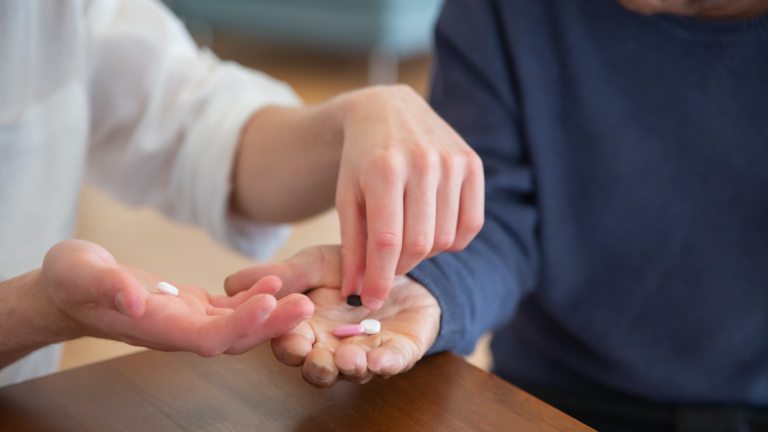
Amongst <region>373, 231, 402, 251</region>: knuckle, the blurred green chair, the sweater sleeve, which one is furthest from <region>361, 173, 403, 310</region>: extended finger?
the blurred green chair

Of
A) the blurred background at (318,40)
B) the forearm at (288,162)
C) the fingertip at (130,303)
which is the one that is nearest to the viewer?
the fingertip at (130,303)

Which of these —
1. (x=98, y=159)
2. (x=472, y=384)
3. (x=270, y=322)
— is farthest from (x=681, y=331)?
(x=98, y=159)

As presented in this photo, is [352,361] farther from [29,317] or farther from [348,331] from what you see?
[29,317]

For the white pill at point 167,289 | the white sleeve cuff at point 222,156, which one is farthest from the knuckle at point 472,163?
the white sleeve cuff at point 222,156

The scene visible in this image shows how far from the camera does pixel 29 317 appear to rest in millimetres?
520

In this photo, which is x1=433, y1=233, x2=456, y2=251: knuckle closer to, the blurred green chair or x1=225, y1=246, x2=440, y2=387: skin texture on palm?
x1=225, y1=246, x2=440, y2=387: skin texture on palm

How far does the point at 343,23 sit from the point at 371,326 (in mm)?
3077

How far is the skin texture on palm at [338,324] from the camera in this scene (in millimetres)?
521

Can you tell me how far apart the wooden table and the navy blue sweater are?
24cm

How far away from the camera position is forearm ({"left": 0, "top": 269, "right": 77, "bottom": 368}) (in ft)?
1.69

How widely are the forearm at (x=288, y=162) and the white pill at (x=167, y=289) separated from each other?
0.24m

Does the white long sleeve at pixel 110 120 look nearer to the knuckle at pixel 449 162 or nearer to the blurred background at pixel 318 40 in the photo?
the knuckle at pixel 449 162

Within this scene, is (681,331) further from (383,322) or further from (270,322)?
(270,322)

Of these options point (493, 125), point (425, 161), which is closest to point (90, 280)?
point (425, 161)
